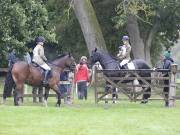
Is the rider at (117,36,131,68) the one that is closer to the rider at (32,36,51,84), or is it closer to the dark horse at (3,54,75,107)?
the dark horse at (3,54,75,107)

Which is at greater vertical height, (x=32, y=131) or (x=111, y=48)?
(x=111, y=48)

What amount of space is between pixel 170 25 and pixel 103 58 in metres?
20.1

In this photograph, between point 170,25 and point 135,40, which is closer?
point 135,40

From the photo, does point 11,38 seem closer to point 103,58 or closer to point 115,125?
point 103,58

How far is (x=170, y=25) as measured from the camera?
136 feet

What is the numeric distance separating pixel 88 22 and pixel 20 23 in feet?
13.3

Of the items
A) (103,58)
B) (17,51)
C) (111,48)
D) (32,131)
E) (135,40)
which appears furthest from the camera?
(111,48)

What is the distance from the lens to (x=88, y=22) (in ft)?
113

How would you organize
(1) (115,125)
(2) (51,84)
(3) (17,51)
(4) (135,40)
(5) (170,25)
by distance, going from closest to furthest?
(1) (115,125) < (2) (51,84) < (3) (17,51) < (4) (135,40) < (5) (170,25)

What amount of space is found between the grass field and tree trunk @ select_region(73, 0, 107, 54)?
1645cm

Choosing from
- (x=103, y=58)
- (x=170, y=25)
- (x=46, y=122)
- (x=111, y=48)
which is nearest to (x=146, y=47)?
(x=170, y=25)

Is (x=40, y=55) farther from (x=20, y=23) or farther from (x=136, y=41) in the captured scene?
(x=136, y=41)

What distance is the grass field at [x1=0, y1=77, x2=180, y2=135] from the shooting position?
1334 cm

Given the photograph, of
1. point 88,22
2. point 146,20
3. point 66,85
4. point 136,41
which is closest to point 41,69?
point 66,85
